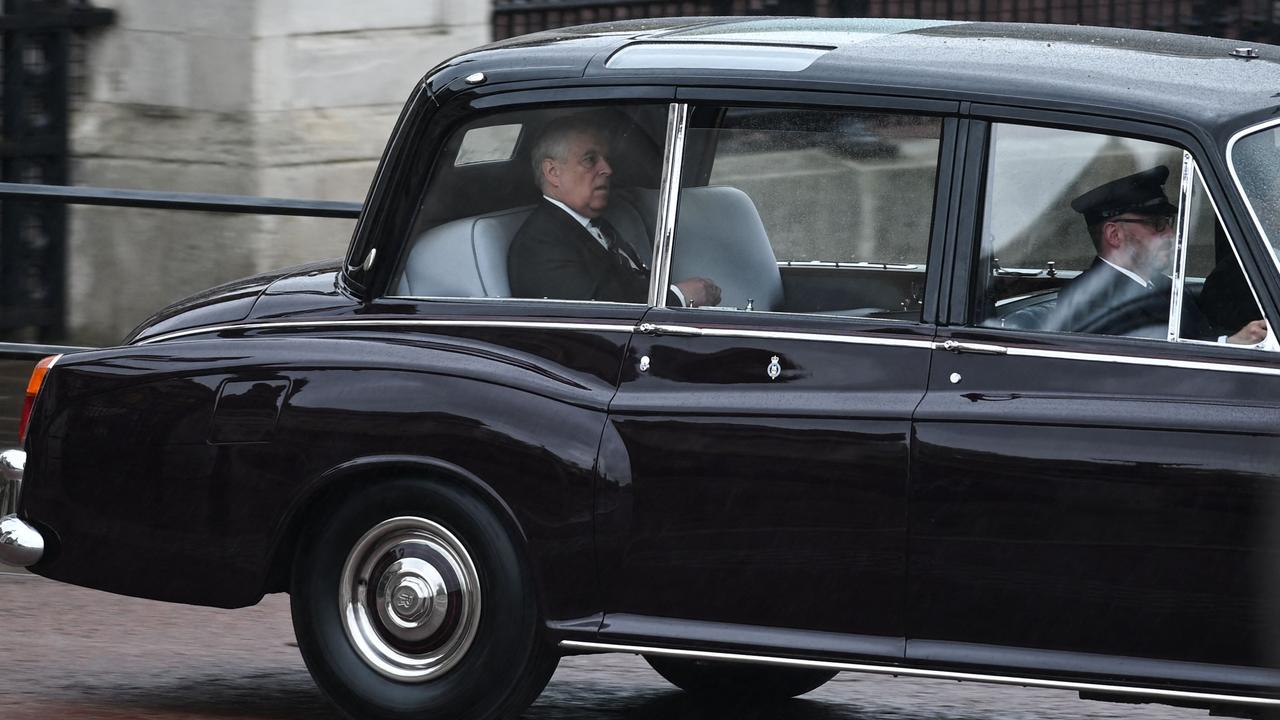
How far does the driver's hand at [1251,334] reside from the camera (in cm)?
466

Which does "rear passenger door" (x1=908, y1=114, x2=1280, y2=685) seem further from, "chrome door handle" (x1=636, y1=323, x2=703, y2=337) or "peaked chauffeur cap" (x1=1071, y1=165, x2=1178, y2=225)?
"chrome door handle" (x1=636, y1=323, x2=703, y2=337)

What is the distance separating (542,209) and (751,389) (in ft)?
2.71

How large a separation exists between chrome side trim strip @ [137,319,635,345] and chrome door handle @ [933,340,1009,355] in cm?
80

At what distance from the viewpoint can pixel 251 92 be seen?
11.9 metres

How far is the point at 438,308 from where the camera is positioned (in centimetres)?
546

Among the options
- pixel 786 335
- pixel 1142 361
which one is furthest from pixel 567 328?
pixel 1142 361

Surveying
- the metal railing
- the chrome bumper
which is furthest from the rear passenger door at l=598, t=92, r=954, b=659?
the metal railing

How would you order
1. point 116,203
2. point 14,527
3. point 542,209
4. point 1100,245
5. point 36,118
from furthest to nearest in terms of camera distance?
point 36,118 → point 116,203 → point 14,527 → point 542,209 → point 1100,245

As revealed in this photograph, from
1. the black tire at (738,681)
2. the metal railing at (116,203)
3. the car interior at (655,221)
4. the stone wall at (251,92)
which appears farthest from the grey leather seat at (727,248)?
the stone wall at (251,92)

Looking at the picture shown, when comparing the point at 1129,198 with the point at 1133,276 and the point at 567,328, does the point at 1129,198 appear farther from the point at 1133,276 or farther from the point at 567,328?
the point at 567,328

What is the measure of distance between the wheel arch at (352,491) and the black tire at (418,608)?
0.08ft

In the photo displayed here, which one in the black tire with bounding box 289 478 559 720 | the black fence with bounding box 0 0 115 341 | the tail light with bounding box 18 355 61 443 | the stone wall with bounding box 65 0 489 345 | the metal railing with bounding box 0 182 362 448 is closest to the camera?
the black tire with bounding box 289 478 559 720

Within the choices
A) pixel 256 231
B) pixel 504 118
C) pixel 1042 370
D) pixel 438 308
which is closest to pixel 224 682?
pixel 438 308

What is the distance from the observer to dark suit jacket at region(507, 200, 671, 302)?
209 inches
